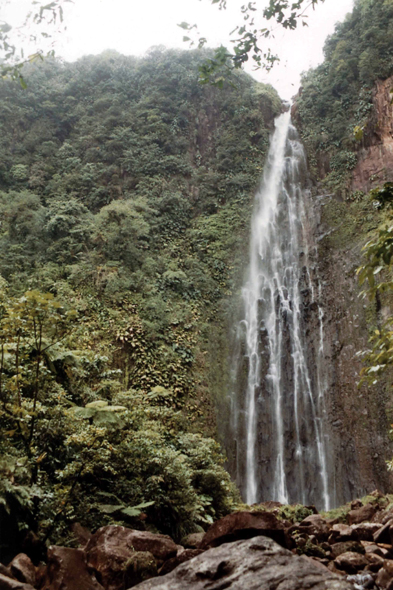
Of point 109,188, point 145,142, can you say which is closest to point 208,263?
point 109,188

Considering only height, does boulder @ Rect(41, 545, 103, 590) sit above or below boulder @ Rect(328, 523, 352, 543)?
above

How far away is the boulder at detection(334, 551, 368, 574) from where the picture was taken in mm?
3375

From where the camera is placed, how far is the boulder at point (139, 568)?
10.4 ft

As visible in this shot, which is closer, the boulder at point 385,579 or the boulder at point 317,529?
the boulder at point 385,579

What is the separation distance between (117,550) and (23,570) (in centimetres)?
76

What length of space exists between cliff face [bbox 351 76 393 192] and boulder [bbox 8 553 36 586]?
17.7 meters

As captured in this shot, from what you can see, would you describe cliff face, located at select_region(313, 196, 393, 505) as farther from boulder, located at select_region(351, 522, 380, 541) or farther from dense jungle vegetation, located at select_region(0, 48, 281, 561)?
boulder, located at select_region(351, 522, 380, 541)

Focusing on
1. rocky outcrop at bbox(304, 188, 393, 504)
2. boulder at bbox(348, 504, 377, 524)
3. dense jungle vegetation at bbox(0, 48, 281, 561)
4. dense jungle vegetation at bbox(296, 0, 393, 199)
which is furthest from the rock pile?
dense jungle vegetation at bbox(296, 0, 393, 199)

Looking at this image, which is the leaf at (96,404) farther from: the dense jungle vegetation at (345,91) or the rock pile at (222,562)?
the dense jungle vegetation at (345,91)

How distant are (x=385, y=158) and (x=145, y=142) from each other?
1142cm

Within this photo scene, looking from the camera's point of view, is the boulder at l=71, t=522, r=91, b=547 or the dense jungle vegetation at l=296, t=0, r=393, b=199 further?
the dense jungle vegetation at l=296, t=0, r=393, b=199

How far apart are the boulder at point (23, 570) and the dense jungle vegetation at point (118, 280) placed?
0.39 meters

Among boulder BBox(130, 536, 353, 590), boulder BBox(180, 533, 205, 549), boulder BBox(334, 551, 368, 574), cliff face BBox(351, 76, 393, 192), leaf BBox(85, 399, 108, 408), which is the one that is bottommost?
boulder BBox(180, 533, 205, 549)

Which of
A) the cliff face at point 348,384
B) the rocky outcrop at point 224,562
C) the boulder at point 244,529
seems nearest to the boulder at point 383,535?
the rocky outcrop at point 224,562
